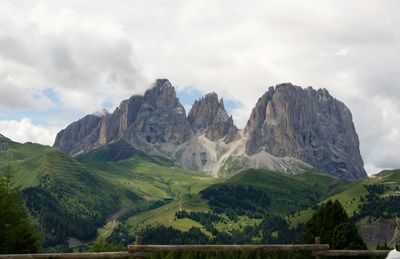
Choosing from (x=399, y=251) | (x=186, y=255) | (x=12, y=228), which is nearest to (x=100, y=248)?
A: (x=12, y=228)

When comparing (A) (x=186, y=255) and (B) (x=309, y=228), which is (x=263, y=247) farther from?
(B) (x=309, y=228)

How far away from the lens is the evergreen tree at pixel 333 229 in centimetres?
3416

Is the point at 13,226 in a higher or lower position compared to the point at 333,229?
higher

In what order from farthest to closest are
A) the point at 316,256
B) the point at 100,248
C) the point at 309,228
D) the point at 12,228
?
1. the point at 100,248
2. the point at 12,228
3. the point at 309,228
4. the point at 316,256

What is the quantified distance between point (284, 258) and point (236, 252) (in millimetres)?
2410

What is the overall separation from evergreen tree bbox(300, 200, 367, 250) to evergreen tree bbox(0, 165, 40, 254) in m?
26.3

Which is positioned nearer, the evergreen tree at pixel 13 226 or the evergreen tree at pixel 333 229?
the evergreen tree at pixel 333 229

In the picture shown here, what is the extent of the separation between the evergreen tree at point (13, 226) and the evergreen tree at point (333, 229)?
26.3 metres

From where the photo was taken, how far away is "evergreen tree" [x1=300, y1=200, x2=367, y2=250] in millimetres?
34156

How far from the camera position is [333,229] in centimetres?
3666

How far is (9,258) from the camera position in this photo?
19.3m

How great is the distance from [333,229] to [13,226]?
95.3 feet

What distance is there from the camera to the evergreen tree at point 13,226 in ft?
140

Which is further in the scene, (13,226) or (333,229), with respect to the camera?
(13,226)
